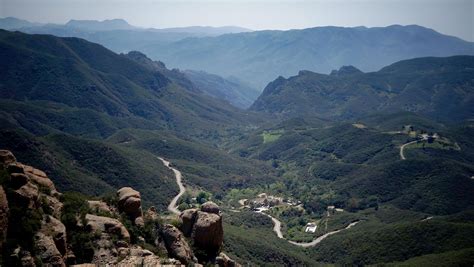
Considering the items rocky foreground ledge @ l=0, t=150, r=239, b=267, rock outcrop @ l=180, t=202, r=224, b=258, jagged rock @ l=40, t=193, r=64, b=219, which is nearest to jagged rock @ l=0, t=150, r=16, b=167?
rocky foreground ledge @ l=0, t=150, r=239, b=267

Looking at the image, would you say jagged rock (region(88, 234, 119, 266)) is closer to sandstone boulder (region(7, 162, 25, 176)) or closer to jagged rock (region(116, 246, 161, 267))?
jagged rock (region(116, 246, 161, 267))

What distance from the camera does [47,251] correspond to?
43.5 meters

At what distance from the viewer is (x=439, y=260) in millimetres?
108188

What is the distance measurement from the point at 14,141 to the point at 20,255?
444ft

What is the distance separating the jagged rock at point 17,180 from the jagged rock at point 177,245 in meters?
18.5

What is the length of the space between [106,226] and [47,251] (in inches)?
408

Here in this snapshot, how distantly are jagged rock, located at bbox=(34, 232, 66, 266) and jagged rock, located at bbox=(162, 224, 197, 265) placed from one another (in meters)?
14.7

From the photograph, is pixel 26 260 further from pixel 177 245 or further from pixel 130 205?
pixel 130 205

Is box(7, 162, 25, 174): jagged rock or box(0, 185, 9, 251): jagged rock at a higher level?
box(7, 162, 25, 174): jagged rock

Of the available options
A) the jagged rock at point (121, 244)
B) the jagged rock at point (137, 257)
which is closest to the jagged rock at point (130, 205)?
the jagged rock at point (121, 244)

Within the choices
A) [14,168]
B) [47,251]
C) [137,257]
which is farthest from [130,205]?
[47,251]

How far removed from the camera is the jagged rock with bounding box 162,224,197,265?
178ft

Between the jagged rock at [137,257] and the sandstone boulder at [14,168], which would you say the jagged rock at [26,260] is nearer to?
the jagged rock at [137,257]

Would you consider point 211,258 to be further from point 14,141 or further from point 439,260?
point 14,141
